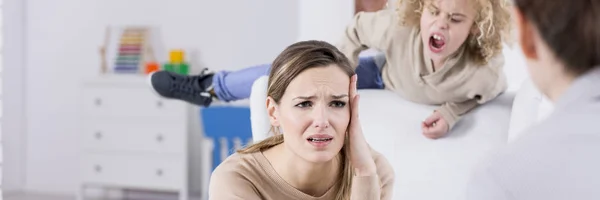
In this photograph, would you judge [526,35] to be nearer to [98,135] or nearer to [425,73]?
[425,73]

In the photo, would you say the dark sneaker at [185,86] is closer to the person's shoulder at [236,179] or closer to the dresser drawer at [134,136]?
the person's shoulder at [236,179]

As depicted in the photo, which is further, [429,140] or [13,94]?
[13,94]

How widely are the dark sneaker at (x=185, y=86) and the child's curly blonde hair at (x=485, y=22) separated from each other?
29.3 inches

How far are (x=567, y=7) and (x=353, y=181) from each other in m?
0.78

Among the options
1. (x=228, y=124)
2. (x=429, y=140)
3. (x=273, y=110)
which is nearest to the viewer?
(x=273, y=110)

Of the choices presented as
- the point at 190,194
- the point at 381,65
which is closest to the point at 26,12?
the point at 190,194

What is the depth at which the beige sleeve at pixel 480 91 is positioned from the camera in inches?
73.8

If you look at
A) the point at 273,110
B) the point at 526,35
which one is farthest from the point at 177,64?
the point at 526,35

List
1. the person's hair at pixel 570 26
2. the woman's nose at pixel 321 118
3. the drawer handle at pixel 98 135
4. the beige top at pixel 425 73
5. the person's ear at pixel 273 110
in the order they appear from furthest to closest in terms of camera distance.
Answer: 1. the drawer handle at pixel 98 135
2. the beige top at pixel 425 73
3. the person's ear at pixel 273 110
4. the woman's nose at pixel 321 118
5. the person's hair at pixel 570 26

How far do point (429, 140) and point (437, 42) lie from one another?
0.78ft

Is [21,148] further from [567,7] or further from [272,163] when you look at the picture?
[567,7]

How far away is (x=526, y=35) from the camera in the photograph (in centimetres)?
72

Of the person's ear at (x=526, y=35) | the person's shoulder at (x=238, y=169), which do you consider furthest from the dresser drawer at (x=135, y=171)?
the person's ear at (x=526, y=35)

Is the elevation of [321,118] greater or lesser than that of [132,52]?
greater
